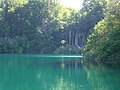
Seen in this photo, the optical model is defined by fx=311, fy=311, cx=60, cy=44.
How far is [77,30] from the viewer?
70.6 meters

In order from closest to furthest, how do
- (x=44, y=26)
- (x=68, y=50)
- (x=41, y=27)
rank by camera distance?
1. (x=68, y=50)
2. (x=41, y=27)
3. (x=44, y=26)

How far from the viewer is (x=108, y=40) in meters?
34.8

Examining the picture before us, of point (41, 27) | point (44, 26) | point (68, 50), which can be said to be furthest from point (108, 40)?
point (44, 26)

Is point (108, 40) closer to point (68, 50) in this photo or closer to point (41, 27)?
point (68, 50)

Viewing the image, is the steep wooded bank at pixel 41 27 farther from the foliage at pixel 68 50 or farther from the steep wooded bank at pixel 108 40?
the steep wooded bank at pixel 108 40

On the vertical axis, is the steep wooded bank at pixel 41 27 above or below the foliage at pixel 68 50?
above

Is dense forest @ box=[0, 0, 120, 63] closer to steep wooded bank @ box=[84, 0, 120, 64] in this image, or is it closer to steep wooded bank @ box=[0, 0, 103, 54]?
steep wooded bank @ box=[0, 0, 103, 54]

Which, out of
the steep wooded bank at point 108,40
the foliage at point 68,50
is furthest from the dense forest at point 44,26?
the steep wooded bank at point 108,40

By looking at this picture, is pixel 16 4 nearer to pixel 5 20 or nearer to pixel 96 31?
pixel 5 20

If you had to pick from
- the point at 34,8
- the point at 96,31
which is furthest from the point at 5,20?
the point at 96,31

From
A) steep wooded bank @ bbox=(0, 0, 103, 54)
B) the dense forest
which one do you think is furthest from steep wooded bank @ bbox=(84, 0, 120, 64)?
steep wooded bank @ bbox=(0, 0, 103, 54)

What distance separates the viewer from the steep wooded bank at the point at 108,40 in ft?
110

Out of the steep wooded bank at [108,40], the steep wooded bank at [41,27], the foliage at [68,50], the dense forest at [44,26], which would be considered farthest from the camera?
the steep wooded bank at [41,27]

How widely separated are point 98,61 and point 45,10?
3692 cm
